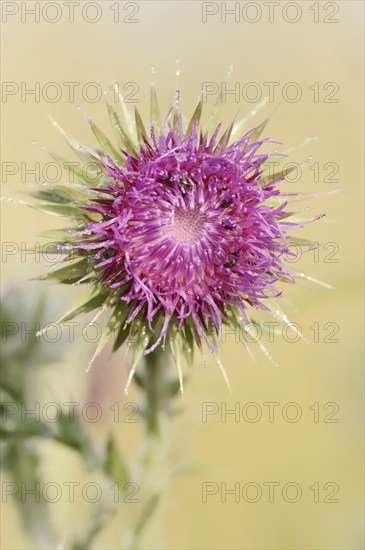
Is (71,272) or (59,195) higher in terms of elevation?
(59,195)

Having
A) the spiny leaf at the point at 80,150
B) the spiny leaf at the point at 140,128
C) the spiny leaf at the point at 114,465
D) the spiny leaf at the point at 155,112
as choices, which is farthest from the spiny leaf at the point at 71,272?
the spiny leaf at the point at 114,465

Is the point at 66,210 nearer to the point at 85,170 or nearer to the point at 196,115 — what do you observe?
the point at 85,170

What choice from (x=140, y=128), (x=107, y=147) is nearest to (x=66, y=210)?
(x=107, y=147)

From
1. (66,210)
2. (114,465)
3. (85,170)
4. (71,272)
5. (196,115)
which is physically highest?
(196,115)

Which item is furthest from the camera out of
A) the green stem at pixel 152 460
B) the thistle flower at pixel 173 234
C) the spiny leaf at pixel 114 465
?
the spiny leaf at pixel 114 465

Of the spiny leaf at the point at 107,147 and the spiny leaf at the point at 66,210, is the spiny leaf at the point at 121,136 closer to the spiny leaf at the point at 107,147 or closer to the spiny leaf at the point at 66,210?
the spiny leaf at the point at 107,147

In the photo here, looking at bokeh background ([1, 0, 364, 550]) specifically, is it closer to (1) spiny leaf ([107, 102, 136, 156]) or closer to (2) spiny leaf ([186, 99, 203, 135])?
(1) spiny leaf ([107, 102, 136, 156])

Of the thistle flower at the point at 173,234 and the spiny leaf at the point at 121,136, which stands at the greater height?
the spiny leaf at the point at 121,136
